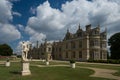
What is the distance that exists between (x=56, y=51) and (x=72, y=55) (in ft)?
53.9

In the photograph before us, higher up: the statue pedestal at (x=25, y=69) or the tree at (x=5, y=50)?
the tree at (x=5, y=50)

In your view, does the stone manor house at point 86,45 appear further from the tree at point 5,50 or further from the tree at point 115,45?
the tree at point 5,50

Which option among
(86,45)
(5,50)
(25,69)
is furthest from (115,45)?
(5,50)

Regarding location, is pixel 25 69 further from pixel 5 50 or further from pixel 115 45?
pixel 5 50

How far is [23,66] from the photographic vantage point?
1902 centimetres

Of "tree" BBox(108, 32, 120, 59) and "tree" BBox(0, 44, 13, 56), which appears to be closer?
"tree" BBox(108, 32, 120, 59)

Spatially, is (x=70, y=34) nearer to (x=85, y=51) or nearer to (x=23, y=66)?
(x=85, y=51)

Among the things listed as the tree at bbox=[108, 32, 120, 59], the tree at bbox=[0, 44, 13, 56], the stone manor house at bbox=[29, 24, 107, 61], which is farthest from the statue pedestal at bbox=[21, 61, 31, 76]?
the tree at bbox=[0, 44, 13, 56]

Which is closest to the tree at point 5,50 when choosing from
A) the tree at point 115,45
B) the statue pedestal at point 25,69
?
the tree at point 115,45

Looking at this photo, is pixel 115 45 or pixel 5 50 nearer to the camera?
pixel 115 45

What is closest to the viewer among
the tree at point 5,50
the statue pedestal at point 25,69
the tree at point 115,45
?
the statue pedestal at point 25,69

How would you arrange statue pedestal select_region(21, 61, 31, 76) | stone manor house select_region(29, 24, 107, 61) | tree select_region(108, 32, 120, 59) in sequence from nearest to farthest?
1. statue pedestal select_region(21, 61, 31, 76)
2. stone manor house select_region(29, 24, 107, 61)
3. tree select_region(108, 32, 120, 59)

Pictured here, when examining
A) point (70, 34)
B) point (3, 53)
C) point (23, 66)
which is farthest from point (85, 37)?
point (3, 53)

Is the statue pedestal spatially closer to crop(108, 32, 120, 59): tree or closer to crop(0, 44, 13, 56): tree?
crop(108, 32, 120, 59): tree
